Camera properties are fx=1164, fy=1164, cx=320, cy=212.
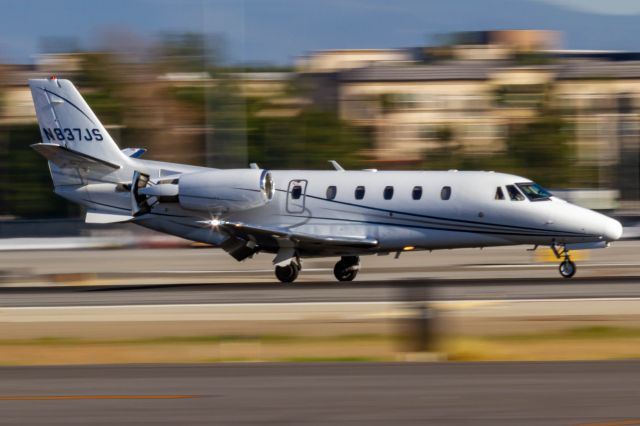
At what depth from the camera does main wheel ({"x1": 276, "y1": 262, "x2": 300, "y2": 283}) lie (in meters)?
26.5

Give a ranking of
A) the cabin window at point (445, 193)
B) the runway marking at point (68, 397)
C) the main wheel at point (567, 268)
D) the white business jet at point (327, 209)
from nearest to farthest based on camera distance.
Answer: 1. the runway marking at point (68, 397)
2. the main wheel at point (567, 268)
3. the white business jet at point (327, 209)
4. the cabin window at point (445, 193)

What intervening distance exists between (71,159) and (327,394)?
59.6ft

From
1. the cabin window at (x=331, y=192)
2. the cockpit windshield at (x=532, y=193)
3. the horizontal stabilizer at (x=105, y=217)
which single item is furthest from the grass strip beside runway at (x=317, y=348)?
the horizontal stabilizer at (x=105, y=217)

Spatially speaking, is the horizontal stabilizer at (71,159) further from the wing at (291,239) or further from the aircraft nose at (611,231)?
the aircraft nose at (611,231)

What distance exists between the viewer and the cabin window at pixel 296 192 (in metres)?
26.8

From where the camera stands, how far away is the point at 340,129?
77312 mm

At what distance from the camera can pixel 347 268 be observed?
2725 centimetres

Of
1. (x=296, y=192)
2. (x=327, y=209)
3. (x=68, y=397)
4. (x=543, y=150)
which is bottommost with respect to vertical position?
(x=543, y=150)

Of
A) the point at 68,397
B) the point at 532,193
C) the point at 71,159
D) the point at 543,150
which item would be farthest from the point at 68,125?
the point at 543,150

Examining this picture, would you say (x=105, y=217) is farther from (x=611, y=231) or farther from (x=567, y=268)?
(x=611, y=231)

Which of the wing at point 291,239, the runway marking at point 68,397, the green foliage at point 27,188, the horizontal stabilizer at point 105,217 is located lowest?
the green foliage at point 27,188

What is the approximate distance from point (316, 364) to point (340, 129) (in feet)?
216

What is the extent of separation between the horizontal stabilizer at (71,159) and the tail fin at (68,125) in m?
0.22

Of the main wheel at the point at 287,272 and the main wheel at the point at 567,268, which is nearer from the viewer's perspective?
the main wheel at the point at 567,268
